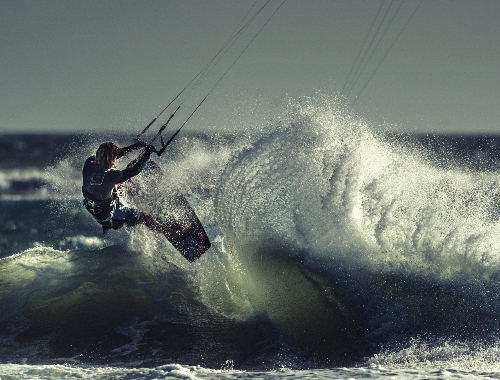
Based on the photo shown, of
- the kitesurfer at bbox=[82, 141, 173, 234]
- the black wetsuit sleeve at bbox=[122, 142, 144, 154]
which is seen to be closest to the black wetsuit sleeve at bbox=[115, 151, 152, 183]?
the kitesurfer at bbox=[82, 141, 173, 234]

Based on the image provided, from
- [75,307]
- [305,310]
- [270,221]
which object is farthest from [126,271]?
[305,310]

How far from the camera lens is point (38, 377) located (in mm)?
5684

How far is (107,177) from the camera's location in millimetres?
9039

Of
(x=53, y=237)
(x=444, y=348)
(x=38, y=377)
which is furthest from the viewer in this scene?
(x=53, y=237)

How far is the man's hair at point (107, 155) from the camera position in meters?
8.85

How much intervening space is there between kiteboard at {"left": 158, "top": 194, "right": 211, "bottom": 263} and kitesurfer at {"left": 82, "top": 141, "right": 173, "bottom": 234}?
35.7 inches

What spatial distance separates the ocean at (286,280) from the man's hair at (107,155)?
151 cm

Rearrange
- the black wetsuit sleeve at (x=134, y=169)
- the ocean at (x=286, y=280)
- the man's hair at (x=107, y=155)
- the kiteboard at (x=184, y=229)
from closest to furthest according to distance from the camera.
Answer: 1. the ocean at (x=286, y=280)
2. the man's hair at (x=107, y=155)
3. the black wetsuit sleeve at (x=134, y=169)
4. the kiteboard at (x=184, y=229)

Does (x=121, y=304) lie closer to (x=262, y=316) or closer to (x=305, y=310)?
(x=262, y=316)

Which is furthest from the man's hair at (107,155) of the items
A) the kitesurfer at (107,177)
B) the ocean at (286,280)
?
the ocean at (286,280)

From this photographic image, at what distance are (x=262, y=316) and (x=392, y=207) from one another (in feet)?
9.10

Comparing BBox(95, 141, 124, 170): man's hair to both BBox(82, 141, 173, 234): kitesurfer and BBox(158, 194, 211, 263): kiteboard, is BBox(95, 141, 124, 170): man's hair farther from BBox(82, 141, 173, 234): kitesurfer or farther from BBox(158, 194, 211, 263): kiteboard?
BBox(158, 194, 211, 263): kiteboard

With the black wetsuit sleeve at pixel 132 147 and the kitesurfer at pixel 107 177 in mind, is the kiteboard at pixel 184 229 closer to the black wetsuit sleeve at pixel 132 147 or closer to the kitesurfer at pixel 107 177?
the kitesurfer at pixel 107 177

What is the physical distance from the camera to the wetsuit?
8.99m
